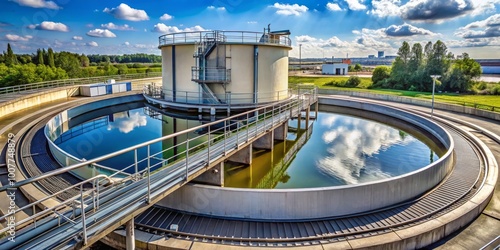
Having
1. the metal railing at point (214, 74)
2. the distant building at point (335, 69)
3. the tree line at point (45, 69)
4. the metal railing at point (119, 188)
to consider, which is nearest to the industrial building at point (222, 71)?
the metal railing at point (214, 74)

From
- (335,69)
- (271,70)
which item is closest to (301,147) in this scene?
(271,70)

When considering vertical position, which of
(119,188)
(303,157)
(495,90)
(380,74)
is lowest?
(303,157)

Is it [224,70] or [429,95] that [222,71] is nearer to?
[224,70]

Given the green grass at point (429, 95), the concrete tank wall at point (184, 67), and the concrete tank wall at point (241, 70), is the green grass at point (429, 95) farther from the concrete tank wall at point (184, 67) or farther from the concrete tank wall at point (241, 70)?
the concrete tank wall at point (184, 67)

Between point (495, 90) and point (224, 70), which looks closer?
point (224, 70)

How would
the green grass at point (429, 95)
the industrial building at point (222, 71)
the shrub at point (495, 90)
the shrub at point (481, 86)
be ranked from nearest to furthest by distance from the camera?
the industrial building at point (222, 71) → the green grass at point (429, 95) → the shrub at point (495, 90) → the shrub at point (481, 86)

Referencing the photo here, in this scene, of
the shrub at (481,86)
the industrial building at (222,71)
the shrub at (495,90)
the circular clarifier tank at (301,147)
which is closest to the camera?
the circular clarifier tank at (301,147)

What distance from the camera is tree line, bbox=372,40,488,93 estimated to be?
33625 mm

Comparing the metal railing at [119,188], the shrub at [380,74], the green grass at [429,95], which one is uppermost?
the shrub at [380,74]

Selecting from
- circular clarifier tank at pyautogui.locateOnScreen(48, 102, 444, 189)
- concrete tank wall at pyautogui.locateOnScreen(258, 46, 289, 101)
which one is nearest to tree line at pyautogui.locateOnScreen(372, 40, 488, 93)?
circular clarifier tank at pyautogui.locateOnScreen(48, 102, 444, 189)

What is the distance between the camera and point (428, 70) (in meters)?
35.2

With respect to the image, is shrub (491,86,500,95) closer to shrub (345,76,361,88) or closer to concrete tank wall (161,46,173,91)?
shrub (345,76,361,88)

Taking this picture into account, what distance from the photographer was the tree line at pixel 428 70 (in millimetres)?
33625

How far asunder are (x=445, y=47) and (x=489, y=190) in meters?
32.5
